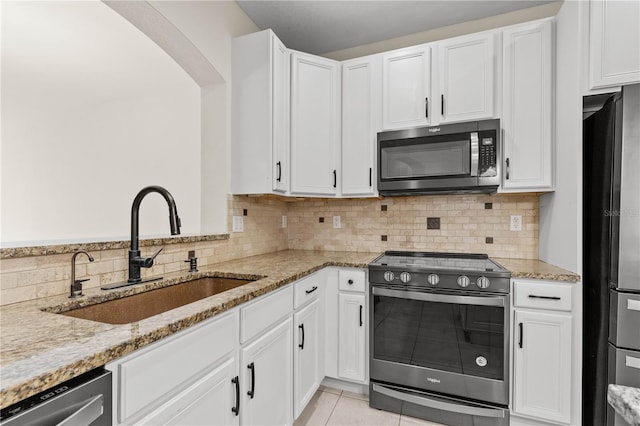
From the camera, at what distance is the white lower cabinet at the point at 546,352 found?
1.74 meters

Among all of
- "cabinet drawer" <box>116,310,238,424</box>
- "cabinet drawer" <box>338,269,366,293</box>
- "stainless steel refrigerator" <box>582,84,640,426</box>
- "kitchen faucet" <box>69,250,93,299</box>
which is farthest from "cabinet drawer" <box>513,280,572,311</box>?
"kitchen faucet" <box>69,250,93,299</box>

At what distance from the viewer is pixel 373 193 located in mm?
2482

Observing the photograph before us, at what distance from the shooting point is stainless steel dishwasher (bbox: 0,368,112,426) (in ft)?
1.97

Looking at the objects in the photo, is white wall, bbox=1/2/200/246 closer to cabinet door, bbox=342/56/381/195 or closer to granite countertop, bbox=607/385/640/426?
cabinet door, bbox=342/56/381/195

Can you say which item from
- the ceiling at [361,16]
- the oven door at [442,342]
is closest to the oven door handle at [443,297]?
the oven door at [442,342]

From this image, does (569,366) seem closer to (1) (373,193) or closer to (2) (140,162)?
(1) (373,193)

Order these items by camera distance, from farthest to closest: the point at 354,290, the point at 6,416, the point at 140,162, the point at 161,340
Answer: the point at 140,162 < the point at 354,290 < the point at 161,340 < the point at 6,416

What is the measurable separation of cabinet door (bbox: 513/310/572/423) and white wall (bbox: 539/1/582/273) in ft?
1.16

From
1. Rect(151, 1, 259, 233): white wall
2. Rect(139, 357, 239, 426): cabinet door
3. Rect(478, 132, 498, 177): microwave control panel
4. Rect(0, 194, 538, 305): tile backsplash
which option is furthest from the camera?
Rect(0, 194, 538, 305): tile backsplash

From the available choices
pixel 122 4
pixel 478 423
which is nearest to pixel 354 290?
pixel 478 423

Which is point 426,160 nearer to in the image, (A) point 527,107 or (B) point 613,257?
(A) point 527,107

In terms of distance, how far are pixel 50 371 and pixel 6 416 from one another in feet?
0.28

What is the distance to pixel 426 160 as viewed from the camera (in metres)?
2.29

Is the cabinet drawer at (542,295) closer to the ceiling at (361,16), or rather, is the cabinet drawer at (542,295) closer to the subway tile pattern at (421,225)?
the subway tile pattern at (421,225)
